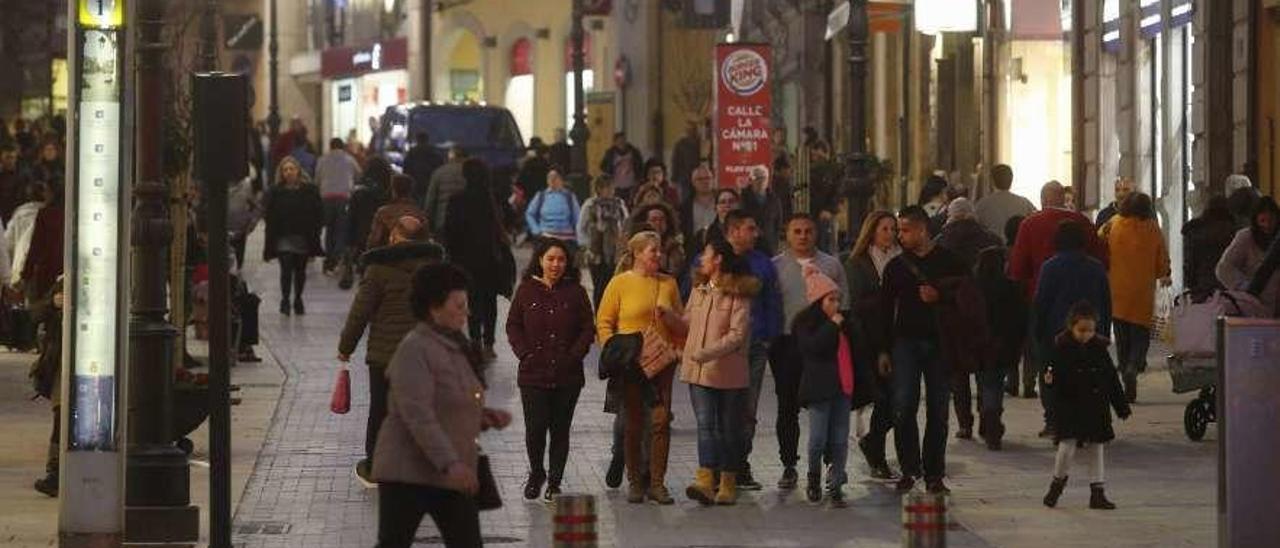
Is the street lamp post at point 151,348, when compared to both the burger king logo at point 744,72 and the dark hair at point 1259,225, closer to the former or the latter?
the dark hair at point 1259,225

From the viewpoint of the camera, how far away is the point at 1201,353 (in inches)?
774

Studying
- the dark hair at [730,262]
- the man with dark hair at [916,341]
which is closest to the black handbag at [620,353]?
the dark hair at [730,262]

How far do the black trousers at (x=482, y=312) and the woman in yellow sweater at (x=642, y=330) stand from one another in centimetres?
990

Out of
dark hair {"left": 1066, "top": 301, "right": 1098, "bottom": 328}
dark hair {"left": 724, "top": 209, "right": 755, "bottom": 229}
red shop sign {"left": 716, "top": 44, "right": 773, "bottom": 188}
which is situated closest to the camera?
dark hair {"left": 1066, "top": 301, "right": 1098, "bottom": 328}

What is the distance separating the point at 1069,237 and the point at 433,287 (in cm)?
996

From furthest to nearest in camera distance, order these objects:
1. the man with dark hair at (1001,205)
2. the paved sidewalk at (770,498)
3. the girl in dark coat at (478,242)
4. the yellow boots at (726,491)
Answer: the girl in dark coat at (478,242), the man with dark hair at (1001,205), the yellow boots at (726,491), the paved sidewalk at (770,498)

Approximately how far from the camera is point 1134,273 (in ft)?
79.0

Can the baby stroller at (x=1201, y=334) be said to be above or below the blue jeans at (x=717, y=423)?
above

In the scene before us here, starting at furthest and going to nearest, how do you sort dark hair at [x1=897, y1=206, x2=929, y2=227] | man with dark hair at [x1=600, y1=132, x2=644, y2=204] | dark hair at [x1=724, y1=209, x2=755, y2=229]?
man with dark hair at [x1=600, y1=132, x2=644, y2=204]
dark hair at [x1=724, y1=209, x2=755, y2=229]
dark hair at [x1=897, y1=206, x2=929, y2=227]

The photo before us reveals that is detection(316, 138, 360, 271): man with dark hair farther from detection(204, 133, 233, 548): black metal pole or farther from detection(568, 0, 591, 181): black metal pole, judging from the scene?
detection(204, 133, 233, 548): black metal pole

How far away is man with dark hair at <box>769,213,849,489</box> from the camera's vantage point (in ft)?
59.6

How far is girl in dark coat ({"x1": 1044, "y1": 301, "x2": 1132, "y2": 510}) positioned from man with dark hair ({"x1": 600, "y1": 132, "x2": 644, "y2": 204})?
26.7m

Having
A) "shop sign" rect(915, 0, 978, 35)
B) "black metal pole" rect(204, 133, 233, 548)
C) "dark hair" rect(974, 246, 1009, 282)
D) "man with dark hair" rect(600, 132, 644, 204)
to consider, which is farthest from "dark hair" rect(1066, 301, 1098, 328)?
"man with dark hair" rect(600, 132, 644, 204)

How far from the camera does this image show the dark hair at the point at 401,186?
24156 mm
